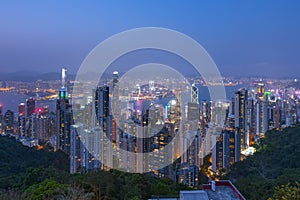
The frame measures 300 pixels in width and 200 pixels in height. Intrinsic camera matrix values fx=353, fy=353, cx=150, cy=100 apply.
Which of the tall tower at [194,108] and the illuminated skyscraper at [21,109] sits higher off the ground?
the tall tower at [194,108]

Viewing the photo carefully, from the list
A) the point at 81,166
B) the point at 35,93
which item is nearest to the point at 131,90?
the point at 81,166

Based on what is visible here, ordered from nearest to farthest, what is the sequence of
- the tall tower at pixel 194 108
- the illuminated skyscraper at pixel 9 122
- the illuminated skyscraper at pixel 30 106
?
the tall tower at pixel 194 108
the illuminated skyscraper at pixel 9 122
the illuminated skyscraper at pixel 30 106

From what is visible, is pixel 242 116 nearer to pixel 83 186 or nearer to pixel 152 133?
pixel 152 133

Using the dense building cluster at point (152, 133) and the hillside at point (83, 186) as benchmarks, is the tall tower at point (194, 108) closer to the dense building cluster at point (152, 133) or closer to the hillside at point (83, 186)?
the dense building cluster at point (152, 133)

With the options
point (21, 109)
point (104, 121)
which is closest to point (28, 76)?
point (21, 109)

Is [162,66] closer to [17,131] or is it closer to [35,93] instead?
[17,131]

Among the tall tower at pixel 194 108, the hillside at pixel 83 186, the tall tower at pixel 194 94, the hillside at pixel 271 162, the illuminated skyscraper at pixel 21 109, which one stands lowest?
the hillside at pixel 271 162

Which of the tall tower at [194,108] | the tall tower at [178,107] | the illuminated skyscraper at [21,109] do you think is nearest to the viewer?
the tall tower at [178,107]

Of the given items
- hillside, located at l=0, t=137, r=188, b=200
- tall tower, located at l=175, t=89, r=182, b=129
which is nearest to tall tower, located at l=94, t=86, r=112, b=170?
tall tower, located at l=175, t=89, r=182, b=129

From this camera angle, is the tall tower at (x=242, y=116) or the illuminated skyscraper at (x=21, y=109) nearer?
the tall tower at (x=242, y=116)

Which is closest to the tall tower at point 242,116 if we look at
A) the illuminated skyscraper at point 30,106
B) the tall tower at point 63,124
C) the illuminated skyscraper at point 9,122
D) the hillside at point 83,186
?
the tall tower at point 63,124

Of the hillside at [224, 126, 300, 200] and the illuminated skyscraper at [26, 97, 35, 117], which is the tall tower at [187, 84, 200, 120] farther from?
the illuminated skyscraper at [26, 97, 35, 117]
